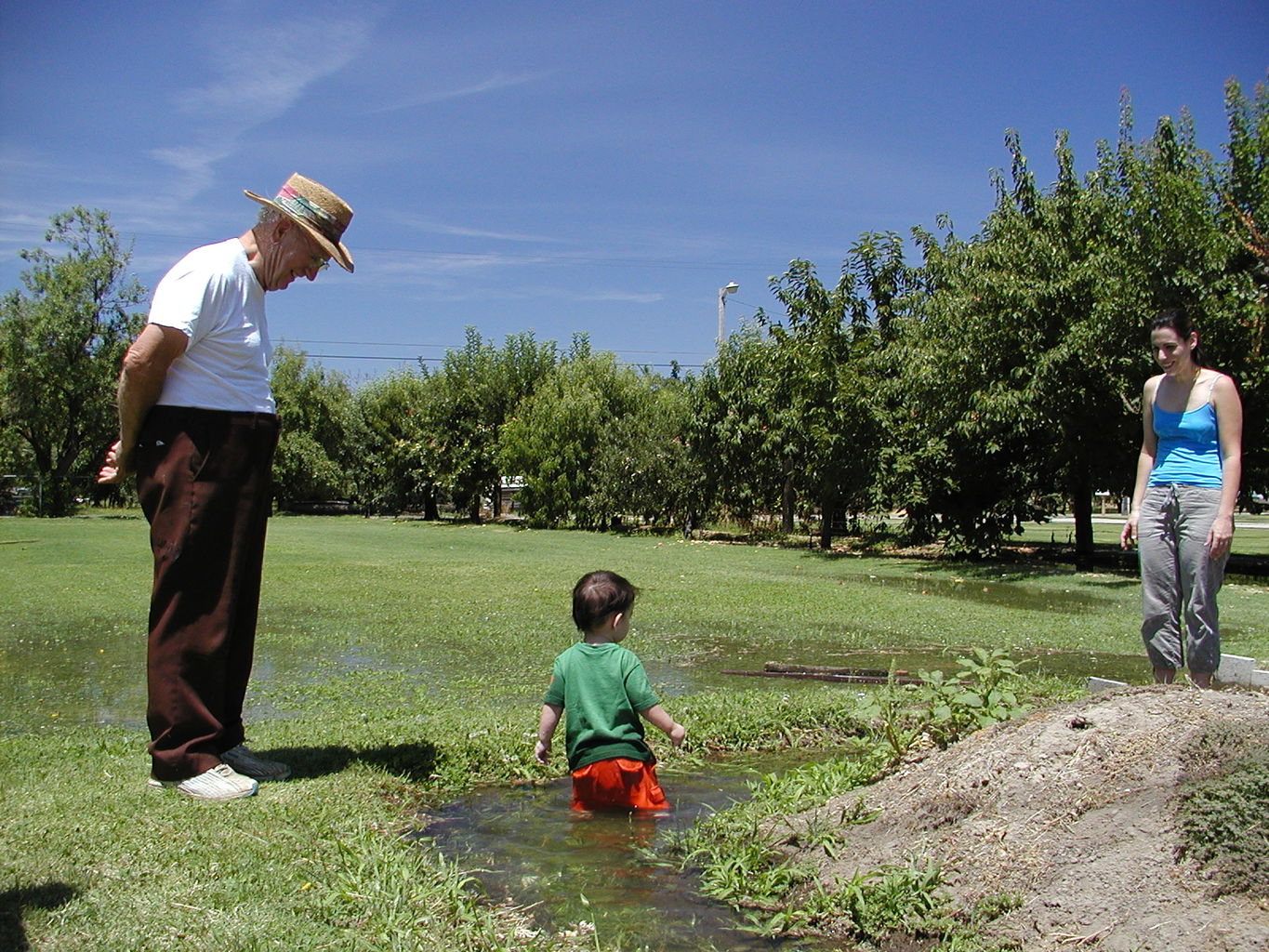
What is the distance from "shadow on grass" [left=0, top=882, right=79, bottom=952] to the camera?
2.62 meters

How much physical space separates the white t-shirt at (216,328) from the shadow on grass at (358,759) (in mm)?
1504

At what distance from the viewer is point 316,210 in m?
4.26

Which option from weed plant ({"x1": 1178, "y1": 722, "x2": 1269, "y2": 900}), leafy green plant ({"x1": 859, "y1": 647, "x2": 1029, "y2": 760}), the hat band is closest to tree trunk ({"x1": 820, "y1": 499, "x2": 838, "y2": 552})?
leafy green plant ({"x1": 859, "y1": 647, "x2": 1029, "y2": 760})

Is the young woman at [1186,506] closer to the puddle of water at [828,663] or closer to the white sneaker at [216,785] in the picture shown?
the puddle of water at [828,663]

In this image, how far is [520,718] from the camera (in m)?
Answer: 5.50

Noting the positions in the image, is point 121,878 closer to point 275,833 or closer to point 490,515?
point 275,833

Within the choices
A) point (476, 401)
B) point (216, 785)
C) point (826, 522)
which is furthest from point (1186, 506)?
point (476, 401)

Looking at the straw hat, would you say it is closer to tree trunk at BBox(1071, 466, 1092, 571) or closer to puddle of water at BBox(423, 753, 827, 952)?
puddle of water at BBox(423, 753, 827, 952)

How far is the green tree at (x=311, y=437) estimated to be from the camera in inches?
1823

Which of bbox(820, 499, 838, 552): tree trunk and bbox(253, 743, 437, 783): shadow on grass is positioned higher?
bbox(820, 499, 838, 552): tree trunk

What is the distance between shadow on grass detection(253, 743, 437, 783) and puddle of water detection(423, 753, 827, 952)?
30 cm

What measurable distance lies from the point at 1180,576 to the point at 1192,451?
647 mm

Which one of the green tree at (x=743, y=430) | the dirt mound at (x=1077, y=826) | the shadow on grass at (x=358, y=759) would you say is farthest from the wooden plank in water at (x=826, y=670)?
the green tree at (x=743, y=430)

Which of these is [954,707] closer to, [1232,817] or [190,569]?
[1232,817]
